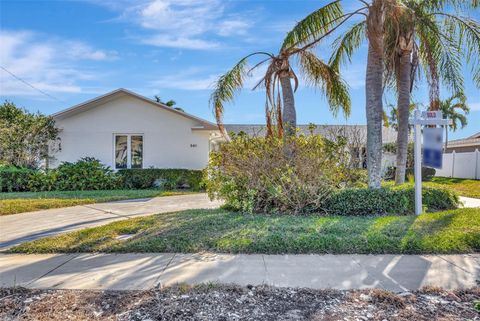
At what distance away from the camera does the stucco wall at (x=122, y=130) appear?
16.0m

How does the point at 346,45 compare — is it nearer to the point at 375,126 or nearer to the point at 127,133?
the point at 375,126

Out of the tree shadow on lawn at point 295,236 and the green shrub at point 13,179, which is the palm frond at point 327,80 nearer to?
the tree shadow on lawn at point 295,236

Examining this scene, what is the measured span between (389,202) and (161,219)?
18.3 feet

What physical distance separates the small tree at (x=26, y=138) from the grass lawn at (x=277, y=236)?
36.5 feet

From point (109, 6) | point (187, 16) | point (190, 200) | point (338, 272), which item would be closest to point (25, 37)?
point (109, 6)

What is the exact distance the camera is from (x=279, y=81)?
9508 mm

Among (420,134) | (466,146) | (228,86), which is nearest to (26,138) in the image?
(228,86)

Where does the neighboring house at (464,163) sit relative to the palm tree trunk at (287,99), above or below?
below

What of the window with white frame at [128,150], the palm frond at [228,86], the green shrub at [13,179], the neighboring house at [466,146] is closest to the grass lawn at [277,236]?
the palm frond at [228,86]

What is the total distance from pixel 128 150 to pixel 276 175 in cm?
1077

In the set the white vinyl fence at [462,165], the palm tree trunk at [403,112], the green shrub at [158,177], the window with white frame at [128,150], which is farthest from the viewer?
the white vinyl fence at [462,165]

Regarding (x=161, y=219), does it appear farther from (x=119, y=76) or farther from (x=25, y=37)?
(x=119, y=76)

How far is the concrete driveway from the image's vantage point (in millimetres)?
6422

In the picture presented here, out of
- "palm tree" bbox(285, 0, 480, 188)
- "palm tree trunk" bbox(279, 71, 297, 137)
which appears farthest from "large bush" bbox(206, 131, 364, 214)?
"palm tree" bbox(285, 0, 480, 188)
